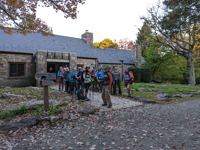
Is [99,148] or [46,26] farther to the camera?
[46,26]

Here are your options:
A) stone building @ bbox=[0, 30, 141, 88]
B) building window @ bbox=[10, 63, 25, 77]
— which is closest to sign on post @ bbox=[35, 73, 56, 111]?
stone building @ bbox=[0, 30, 141, 88]

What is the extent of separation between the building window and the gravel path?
38.6 ft

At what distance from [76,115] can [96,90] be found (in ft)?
19.7

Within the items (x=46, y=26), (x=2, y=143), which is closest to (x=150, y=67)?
(x=46, y=26)

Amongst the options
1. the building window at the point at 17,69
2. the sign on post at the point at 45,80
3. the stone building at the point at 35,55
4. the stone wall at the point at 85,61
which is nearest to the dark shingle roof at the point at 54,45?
the stone building at the point at 35,55

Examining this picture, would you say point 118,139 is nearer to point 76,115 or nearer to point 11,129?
point 76,115

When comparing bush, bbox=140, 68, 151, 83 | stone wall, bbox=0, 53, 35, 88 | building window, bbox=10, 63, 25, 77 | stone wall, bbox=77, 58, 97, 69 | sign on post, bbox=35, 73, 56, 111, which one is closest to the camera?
sign on post, bbox=35, 73, 56, 111

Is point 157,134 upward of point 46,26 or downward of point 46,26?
downward

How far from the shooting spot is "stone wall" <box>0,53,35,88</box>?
13195 millimetres

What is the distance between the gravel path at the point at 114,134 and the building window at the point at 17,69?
11.8 meters

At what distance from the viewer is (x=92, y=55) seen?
1969 cm

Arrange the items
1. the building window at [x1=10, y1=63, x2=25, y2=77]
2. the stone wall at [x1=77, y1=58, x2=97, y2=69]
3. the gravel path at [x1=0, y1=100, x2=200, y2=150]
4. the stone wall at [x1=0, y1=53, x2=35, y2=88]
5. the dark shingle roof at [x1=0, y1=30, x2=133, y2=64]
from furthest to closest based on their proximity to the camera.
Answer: the stone wall at [x1=77, y1=58, x2=97, y2=69], the dark shingle roof at [x1=0, y1=30, x2=133, y2=64], the building window at [x1=10, y1=63, x2=25, y2=77], the stone wall at [x1=0, y1=53, x2=35, y2=88], the gravel path at [x1=0, y1=100, x2=200, y2=150]

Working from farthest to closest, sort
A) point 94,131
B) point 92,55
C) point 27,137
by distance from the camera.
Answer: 1. point 92,55
2. point 94,131
3. point 27,137

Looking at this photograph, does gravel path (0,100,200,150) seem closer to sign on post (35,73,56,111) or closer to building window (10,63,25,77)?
sign on post (35,73,56,111)
